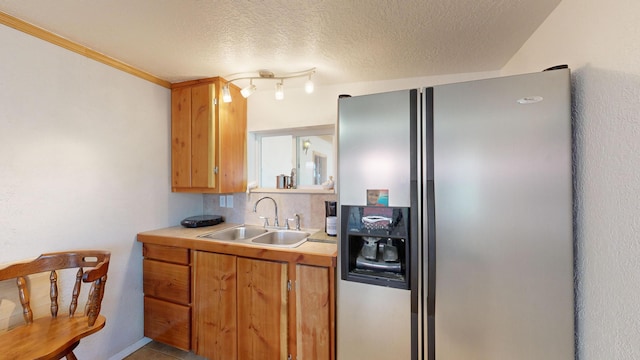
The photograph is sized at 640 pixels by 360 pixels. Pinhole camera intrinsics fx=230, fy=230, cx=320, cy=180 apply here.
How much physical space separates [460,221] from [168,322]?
2.22 metres

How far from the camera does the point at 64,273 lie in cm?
150

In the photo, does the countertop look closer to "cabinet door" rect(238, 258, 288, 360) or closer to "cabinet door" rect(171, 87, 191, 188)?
"cabinet door" rect(238, 258, 288, 360)

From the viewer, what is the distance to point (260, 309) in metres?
1.56

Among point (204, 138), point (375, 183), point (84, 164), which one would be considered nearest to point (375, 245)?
point (375, 183)

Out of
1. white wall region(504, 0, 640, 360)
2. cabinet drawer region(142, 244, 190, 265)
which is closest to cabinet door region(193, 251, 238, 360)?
cabinet drawer region(142, 244, 190, 265)

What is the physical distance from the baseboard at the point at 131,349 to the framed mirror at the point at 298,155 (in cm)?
163

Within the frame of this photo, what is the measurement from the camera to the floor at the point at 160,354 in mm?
1808

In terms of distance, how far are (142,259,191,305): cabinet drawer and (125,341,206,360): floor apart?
440 millimetres

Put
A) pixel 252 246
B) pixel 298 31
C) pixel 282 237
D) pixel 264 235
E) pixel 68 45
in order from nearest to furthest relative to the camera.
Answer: pixel 298 31, pixel 68 45, pixel 252 246, pixel 264 235, pixel 282 237

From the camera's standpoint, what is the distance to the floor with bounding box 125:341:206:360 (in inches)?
71.2

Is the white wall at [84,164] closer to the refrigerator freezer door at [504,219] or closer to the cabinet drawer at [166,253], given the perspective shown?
the cabinet drawer at [166,253]

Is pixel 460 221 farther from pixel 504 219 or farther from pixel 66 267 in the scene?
pixel 66 267

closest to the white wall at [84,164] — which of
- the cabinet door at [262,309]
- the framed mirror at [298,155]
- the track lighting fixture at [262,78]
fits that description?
the track lighting fixture at [262,78]

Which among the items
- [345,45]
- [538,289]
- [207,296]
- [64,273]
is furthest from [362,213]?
[64,273]
